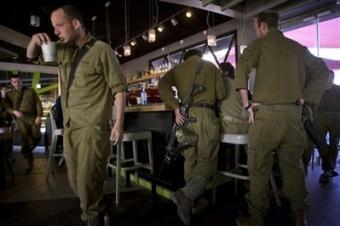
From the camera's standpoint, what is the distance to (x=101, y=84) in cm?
217

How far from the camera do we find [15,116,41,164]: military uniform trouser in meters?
5.29

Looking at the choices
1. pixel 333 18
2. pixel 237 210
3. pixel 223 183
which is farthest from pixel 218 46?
pixel 237 210

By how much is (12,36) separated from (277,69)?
8149 mm

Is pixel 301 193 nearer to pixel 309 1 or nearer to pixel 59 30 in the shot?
pixel 59 30

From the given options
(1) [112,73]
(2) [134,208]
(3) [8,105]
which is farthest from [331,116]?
(3) [8,105]

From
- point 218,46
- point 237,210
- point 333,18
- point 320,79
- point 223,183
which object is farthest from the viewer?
point 218,46

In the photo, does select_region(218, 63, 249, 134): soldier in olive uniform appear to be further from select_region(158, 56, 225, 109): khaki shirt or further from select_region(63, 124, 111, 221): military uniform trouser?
select_region(63, 124, 111, 221): military uniform trouser

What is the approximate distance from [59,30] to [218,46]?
7056 millimetres

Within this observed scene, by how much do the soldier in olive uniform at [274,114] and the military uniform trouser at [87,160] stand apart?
108 cm

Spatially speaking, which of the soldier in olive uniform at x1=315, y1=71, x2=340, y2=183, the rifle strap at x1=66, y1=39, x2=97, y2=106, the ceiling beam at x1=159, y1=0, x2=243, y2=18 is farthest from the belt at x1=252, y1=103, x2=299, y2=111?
the ceiling beam at x1=159, y1=0, x2=243, y2=18

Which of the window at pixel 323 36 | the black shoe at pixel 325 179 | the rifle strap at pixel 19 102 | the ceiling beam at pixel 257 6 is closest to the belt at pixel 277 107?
the black shoe at pixel 325 179

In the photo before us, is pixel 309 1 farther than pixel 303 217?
Yes

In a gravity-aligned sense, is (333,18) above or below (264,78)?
above

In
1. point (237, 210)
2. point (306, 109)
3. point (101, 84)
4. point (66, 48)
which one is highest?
point (66, 48)
